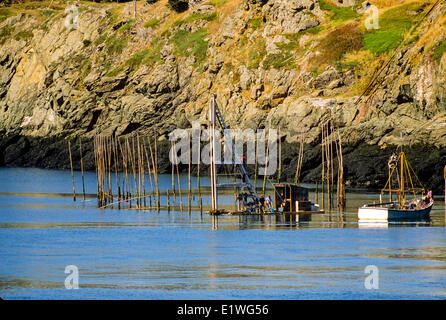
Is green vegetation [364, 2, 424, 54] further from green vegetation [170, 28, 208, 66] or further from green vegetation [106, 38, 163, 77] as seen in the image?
green vegetation [106, 38, 163, 77]

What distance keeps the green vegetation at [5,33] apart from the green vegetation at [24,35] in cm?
275

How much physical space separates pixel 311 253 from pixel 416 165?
4856 centimetres

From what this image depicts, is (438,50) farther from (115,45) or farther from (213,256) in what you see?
(115,45)

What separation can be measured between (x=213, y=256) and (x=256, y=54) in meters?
92.7

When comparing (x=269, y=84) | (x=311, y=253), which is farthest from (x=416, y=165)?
(x=311, y=253)

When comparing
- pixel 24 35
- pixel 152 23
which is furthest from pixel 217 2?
pixel 24 35

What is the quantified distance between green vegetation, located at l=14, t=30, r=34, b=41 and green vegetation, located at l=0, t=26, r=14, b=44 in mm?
2748

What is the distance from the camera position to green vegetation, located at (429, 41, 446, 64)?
347 ft

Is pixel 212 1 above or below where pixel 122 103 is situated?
above

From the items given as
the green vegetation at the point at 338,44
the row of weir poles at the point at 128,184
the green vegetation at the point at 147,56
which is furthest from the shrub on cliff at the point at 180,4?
the row of weir poles at the point at 128,184

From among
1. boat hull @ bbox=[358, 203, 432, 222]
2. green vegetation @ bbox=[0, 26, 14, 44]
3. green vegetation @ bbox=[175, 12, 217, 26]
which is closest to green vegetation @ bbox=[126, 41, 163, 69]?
green vegetation @ bbox=[175, 12, 217, 26]

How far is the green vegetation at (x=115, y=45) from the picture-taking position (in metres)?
167

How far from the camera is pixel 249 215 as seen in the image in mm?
65438

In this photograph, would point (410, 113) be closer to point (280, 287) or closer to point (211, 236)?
point (211, 236)
